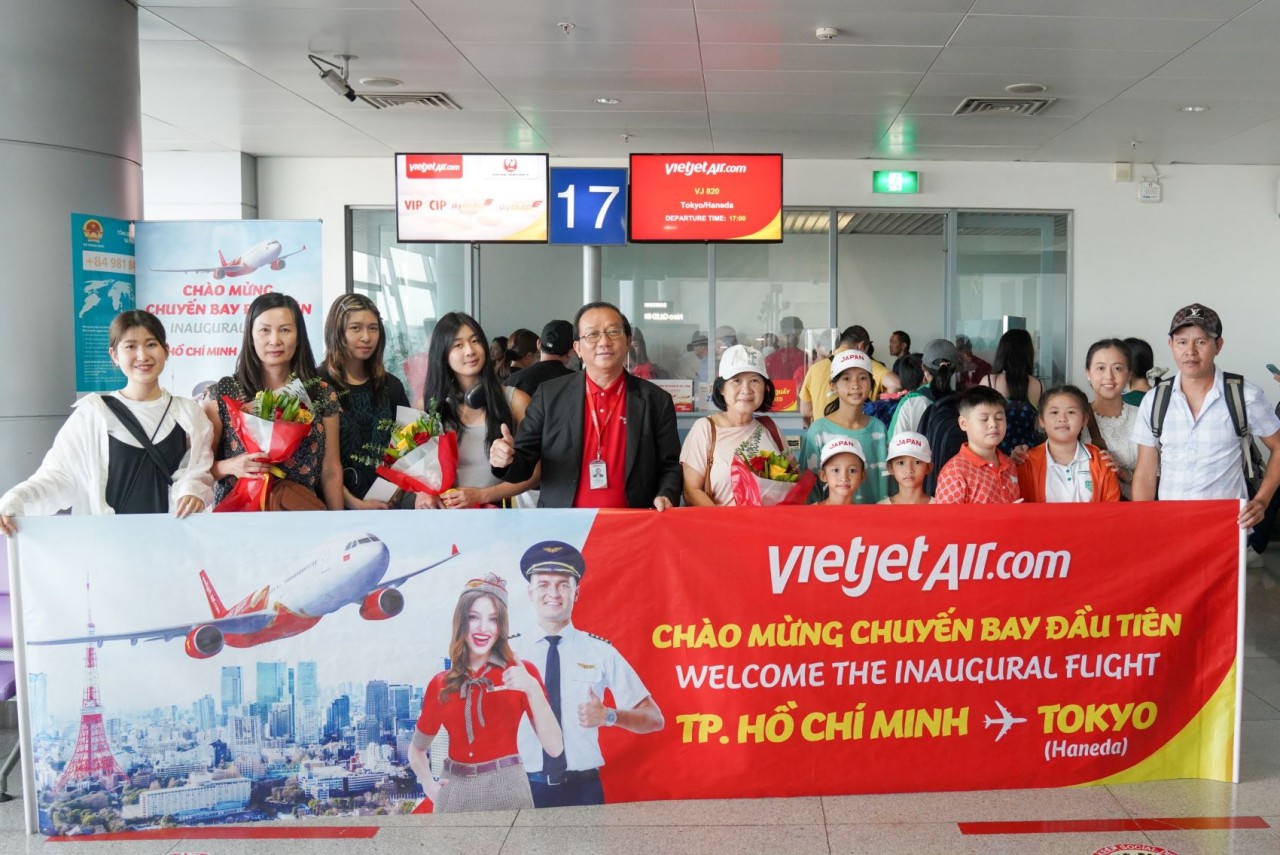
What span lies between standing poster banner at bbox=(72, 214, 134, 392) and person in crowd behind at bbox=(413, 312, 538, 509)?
6.07ft

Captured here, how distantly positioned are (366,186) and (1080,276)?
22.7 ft

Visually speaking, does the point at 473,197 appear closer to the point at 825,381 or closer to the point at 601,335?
the point at 825,381

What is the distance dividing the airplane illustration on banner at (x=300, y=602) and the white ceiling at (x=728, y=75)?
3.48m

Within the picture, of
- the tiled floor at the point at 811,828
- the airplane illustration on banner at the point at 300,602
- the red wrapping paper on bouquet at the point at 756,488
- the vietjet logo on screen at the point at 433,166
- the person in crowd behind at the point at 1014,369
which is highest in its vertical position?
the vietjet logo on screen at the point at 433,166

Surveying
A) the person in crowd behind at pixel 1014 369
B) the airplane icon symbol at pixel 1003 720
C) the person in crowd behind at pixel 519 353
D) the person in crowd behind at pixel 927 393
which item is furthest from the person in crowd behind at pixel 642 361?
the airplane icon symbol at pixel 1003 720

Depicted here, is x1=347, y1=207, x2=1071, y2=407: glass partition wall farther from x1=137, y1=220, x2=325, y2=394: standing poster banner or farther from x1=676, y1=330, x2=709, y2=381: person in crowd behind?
x1=137, y1=220, x2=325, y2=394: standing poster banner

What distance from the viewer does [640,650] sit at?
317 centimetres

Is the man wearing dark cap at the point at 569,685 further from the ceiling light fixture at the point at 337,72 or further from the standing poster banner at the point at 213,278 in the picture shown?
the ceiling light fixture at the point at 337,72

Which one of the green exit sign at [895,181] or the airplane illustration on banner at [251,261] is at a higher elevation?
the green exit sign at [895,181]

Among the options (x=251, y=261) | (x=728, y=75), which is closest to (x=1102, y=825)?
(x=251, y=261)

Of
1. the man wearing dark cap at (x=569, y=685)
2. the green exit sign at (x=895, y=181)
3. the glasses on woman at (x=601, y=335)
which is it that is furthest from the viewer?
the green exit sign at (x=895, y=181)

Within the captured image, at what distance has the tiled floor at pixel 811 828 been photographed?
2.92 m

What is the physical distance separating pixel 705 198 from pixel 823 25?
7.52 ft

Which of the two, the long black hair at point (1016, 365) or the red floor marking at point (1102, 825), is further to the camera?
the long black hair at point (1016, 365)
